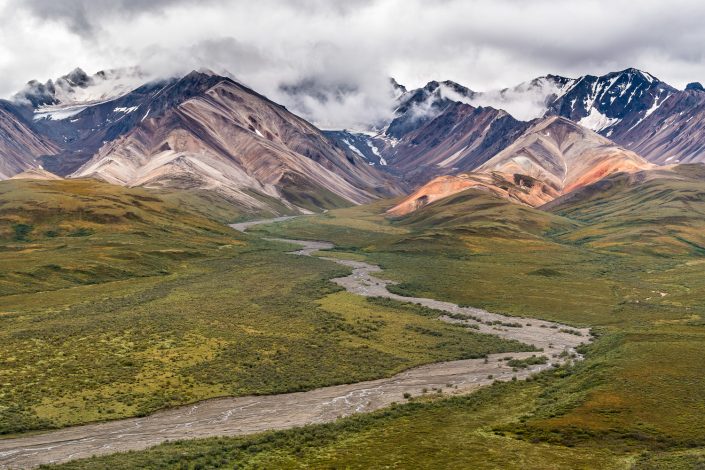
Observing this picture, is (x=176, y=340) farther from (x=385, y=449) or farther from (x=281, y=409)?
(x=385, y=449)

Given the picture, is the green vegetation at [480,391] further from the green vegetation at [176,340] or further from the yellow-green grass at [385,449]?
the green vegetation at [176,340]

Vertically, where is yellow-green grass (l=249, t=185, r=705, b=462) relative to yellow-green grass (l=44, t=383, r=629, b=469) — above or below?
above

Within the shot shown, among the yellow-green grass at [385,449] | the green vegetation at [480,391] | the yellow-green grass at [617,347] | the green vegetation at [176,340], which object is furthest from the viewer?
the green vegetation at [176,340]

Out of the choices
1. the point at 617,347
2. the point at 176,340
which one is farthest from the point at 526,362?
the point at 176,340

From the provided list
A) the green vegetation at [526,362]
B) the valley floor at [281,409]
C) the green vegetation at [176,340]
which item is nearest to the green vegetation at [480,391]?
the green vegetation at [526,362]

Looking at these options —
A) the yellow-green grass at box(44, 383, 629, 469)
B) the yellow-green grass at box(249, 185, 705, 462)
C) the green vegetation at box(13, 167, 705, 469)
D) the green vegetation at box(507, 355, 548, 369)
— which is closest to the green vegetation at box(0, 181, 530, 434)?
the green vegetation at box(13, 167, 705, 469)

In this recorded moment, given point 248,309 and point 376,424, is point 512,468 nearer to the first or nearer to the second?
point 376,424

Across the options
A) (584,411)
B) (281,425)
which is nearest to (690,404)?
(584,411)

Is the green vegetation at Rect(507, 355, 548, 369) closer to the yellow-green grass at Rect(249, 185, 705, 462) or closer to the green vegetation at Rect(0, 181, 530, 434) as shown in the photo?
the yellow-green grass at Rect(249, 185, 705, 462)
